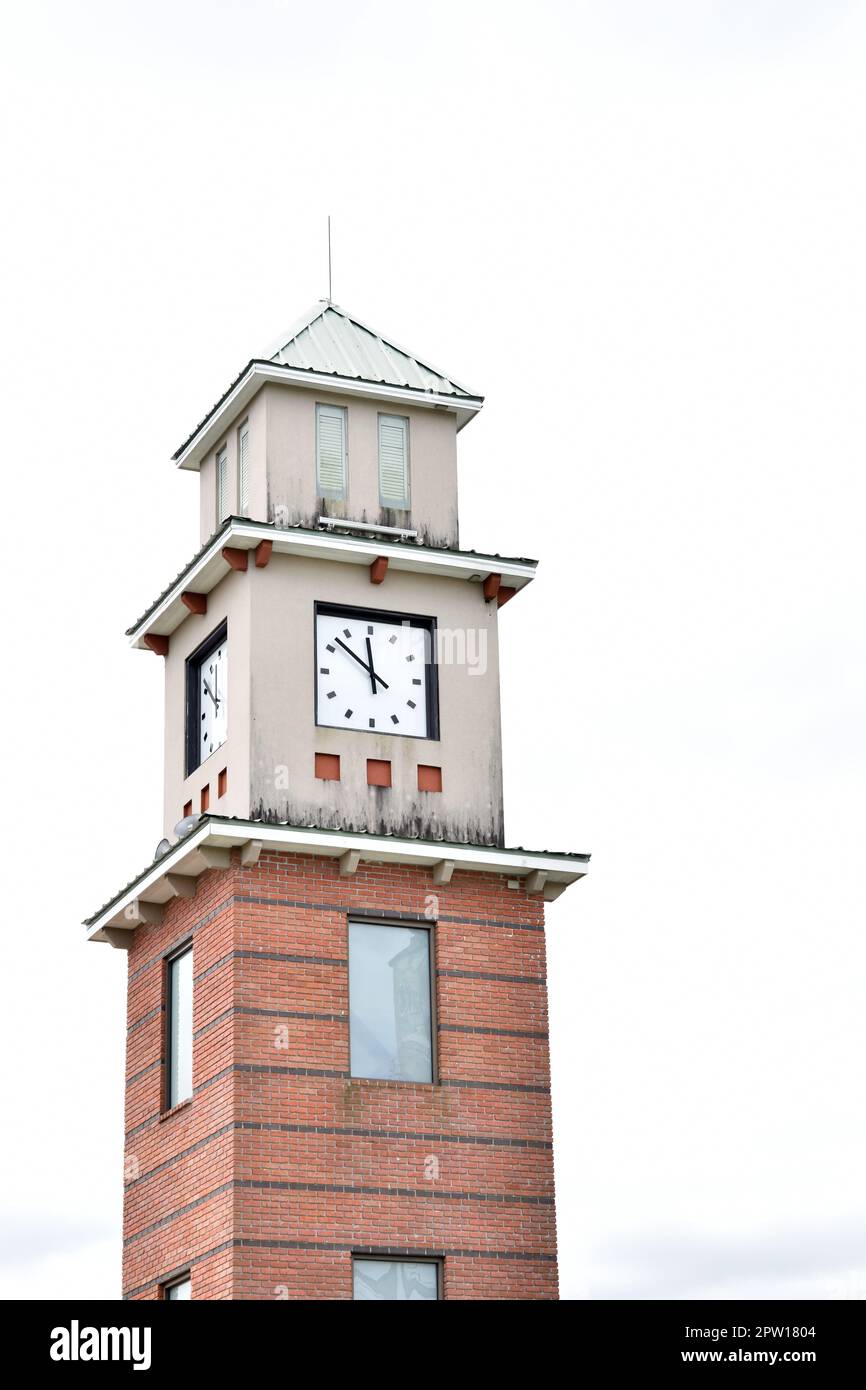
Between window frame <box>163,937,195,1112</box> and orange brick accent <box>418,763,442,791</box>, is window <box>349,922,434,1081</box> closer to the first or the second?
orange brick accent <box>418,763,442,791</box>

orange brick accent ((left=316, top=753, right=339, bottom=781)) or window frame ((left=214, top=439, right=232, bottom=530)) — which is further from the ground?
window frame ((left=214, top=439, right=232, bottom=530))

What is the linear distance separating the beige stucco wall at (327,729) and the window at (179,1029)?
7.63ft

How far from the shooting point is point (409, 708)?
104 feet

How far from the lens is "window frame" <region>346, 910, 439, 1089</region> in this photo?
2962 centimetres

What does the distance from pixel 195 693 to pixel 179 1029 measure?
508cm

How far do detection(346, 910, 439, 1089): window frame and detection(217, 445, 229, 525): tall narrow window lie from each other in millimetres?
6981

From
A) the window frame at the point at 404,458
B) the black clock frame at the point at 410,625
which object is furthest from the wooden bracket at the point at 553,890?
the window frame at the point at 404,458

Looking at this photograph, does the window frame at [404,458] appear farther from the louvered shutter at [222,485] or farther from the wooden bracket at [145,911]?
the wooden bracket at [145,911]

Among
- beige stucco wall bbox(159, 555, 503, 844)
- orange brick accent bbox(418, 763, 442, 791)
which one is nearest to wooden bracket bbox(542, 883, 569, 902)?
beige stucco wall bbox(159, 555, 503, 844)

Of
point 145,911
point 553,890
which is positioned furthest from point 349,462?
point 145,911

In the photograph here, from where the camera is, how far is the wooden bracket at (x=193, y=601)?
32906mm
